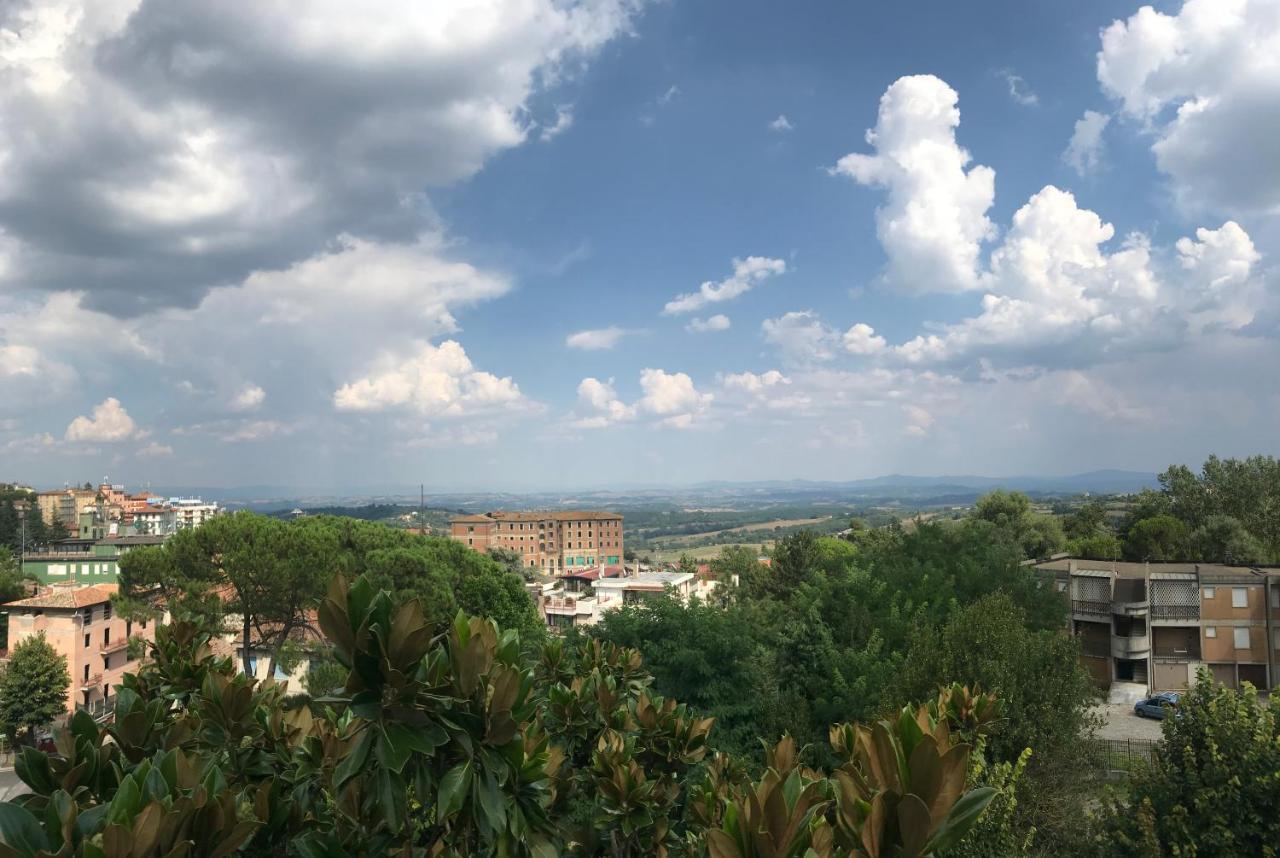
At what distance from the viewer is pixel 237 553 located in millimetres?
29750

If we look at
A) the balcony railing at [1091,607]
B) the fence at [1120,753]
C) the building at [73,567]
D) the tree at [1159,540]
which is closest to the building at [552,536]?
the building at [73,567]

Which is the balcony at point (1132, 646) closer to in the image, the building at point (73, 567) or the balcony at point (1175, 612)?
the balcony at point (1175, 612)

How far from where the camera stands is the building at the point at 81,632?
113ft

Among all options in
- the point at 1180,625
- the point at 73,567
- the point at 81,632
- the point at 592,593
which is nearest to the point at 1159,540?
the point at 1180,625

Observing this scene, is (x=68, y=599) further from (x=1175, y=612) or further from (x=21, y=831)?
(x=1175, y=612)

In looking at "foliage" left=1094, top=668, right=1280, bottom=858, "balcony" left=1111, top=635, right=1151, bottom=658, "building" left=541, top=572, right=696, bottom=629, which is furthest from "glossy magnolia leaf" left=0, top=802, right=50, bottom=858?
"building" left=541, top=572, right=696, bottom=629

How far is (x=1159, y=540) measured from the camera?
49.8 metres

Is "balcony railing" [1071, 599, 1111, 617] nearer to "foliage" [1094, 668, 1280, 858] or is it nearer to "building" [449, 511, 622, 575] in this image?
"foliage" [1094, 668, 1280, 858]

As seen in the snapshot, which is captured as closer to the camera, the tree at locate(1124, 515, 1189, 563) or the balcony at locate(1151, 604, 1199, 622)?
the balcony at locate(1151, 604, 1199, 622)

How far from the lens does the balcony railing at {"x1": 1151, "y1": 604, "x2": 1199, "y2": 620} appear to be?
3069 centimetres

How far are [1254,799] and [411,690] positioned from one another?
10125 mm

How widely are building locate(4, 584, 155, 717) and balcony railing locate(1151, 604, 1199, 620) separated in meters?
46.1

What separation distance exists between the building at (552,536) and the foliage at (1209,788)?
11554 cm

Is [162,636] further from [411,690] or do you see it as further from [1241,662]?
[1241,662]
